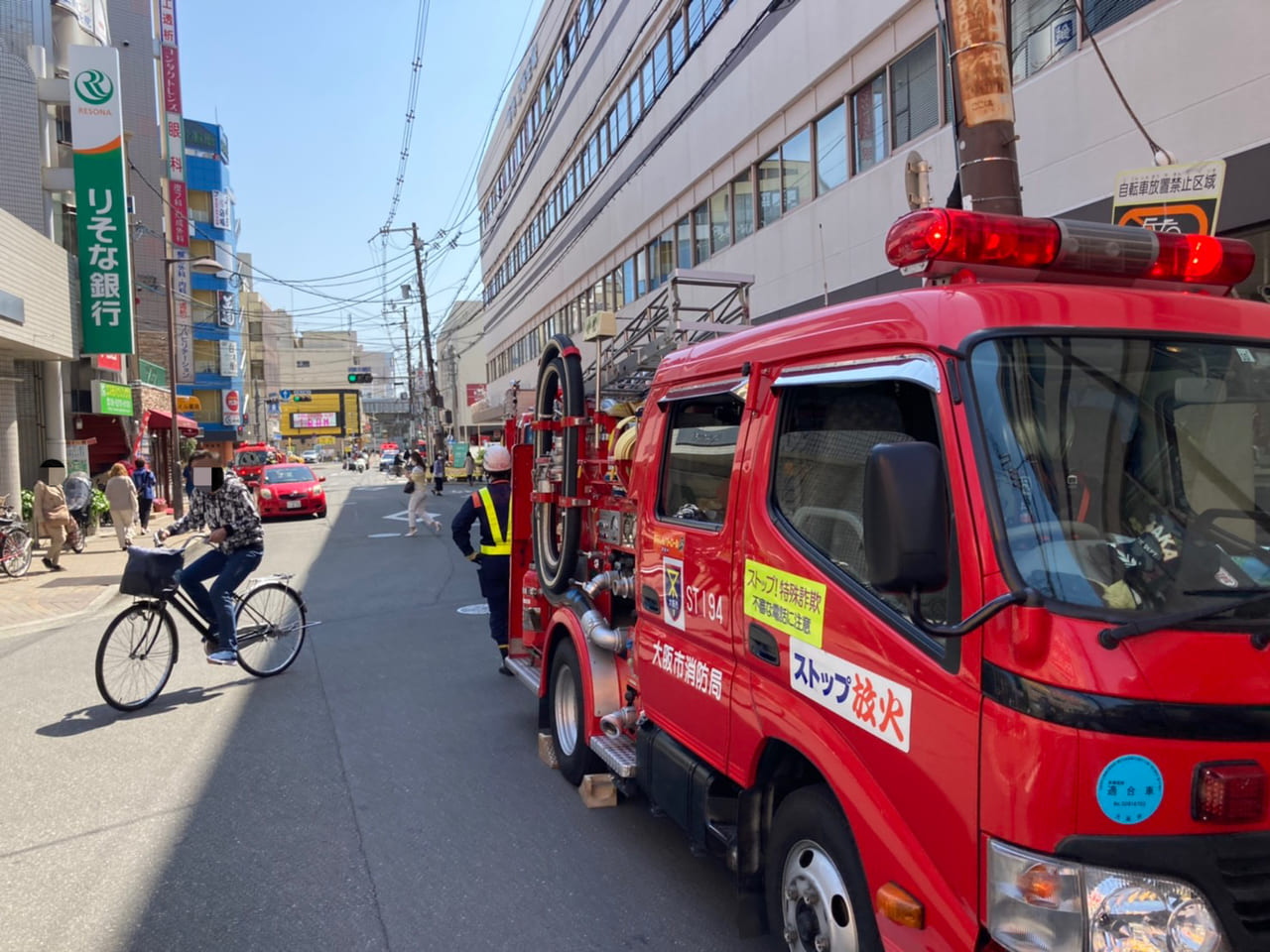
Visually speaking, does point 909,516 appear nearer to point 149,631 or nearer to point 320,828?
point 320,828

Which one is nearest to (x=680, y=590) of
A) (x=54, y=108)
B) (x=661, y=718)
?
(x=661, y=718)

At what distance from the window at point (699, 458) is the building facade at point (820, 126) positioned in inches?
134

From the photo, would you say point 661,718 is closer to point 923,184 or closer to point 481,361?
point 923,184

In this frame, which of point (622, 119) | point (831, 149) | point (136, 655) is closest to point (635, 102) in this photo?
point (622, 119)

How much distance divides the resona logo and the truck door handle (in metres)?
21.1

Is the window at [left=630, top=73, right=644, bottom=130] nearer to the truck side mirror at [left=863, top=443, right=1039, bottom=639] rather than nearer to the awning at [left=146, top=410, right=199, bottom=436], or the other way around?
the awning at [left=146, top=410, right=199, bottom=436]

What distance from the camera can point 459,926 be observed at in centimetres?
346

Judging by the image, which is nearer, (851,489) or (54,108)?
(851,489)

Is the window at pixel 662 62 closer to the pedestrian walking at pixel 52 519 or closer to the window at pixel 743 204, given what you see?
the window at pixel 743 204

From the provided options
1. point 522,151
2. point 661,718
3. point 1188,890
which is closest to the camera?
point 1188,890

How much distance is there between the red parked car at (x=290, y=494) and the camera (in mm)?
22797

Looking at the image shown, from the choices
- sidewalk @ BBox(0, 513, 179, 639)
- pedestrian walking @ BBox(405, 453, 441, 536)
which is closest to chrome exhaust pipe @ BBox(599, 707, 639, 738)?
sidewalk @ BBox(0, 513, 179, 639)

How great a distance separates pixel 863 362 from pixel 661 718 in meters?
1.89

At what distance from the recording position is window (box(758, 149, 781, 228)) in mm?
16062
